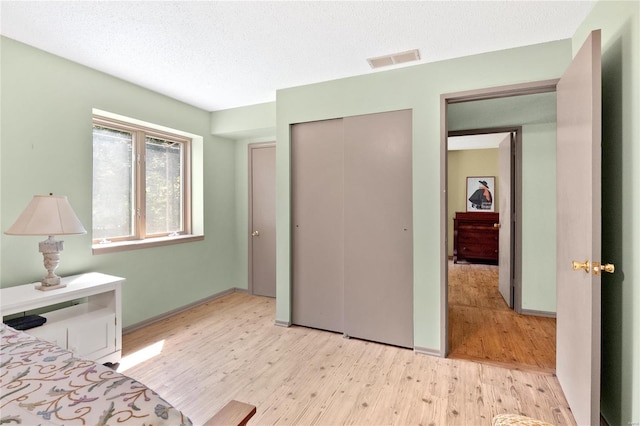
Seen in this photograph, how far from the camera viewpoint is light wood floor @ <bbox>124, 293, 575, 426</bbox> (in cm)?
188

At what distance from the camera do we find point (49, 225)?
82.2 inches

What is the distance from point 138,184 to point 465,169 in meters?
6.45

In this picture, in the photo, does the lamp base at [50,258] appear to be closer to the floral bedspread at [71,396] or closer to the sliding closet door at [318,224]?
the floral bedspread at [71,396]

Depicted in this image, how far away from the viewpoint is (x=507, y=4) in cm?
186

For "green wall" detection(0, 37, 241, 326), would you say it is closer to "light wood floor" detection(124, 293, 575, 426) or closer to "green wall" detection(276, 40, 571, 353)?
"light wood floor" detection(124, 293, 575, 426)

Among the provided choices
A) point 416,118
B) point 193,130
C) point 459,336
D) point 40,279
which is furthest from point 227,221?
point 459,336

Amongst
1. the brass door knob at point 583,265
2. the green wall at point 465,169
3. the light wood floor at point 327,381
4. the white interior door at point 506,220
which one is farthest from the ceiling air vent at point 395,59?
the green wall at point 465,169

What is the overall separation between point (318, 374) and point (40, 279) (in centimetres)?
231

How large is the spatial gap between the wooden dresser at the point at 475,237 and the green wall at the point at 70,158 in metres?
5.28

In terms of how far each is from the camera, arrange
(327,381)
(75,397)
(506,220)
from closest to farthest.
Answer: (75,397)
(327,381)
(506,220)

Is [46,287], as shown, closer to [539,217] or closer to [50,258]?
[50,258]

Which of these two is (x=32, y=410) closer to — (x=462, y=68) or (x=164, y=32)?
(x=164, y=32)

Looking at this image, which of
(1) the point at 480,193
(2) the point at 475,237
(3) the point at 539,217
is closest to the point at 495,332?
(3) the point at 539,217

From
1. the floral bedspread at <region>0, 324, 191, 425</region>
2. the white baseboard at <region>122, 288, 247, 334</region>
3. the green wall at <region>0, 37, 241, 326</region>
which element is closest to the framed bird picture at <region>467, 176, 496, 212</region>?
the white baseboard at <region>122, 288, 247, 334</region>
